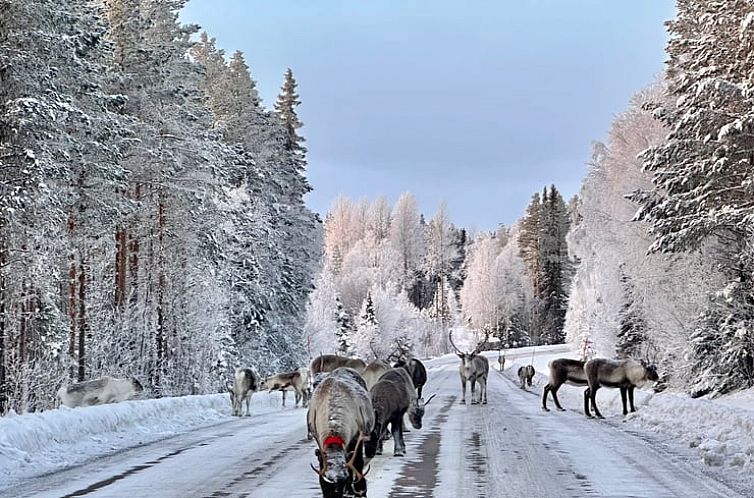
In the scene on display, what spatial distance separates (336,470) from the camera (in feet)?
23.1

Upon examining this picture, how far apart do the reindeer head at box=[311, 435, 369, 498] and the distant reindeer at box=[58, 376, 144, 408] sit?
15.4 metres

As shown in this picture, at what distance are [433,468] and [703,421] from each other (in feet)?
22.9

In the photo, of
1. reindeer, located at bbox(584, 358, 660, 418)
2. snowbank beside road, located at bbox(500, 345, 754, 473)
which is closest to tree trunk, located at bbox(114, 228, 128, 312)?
snowbank beside road, located at bbox(500, 345, 754, 473)

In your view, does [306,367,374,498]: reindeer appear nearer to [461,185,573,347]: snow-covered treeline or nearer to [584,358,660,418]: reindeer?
[584,358,660,418]: reindeer

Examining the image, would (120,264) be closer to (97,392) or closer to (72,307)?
(72,307)

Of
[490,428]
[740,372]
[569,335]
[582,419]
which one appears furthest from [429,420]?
[569,335]

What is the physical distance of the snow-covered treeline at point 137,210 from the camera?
1933cm

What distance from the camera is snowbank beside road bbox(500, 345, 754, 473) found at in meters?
12.0

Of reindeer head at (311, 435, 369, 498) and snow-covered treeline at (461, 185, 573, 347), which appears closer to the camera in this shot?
reindeer head at (311, 435, 369, 498)

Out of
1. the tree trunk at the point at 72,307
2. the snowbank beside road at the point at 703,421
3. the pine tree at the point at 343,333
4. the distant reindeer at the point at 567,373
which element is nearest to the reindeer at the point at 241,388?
the tree trunk at the point at 72,307

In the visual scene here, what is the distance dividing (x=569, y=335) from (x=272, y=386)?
161 ft

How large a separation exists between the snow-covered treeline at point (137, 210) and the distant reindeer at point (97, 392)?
1.56 m

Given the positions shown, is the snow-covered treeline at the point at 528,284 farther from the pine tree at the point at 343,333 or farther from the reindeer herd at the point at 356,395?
the reindeer herd at the point at 356,395

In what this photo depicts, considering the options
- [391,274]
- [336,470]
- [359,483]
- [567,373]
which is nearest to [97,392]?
[567,373]
